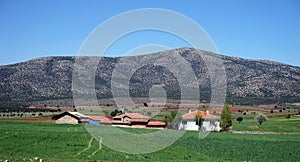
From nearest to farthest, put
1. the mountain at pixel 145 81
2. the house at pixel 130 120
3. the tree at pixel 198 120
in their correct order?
the tree at pixel 198 120, the house at pixel 130 120, the mountain at pixel 145 81

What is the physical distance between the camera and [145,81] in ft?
425

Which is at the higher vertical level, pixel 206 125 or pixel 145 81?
pixel 145 81

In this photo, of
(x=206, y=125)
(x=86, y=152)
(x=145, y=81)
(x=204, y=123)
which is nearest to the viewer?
(x=86, y=152)

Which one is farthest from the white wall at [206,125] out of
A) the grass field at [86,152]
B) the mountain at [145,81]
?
the grass field at [86,152]

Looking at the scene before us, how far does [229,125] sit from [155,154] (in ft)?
150

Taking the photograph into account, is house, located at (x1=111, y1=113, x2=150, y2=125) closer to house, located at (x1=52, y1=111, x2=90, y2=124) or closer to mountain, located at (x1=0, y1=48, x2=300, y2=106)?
house, located at (x1=52, y1=111, x2=90, y2=124)

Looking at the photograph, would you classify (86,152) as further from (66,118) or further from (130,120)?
(130,120)

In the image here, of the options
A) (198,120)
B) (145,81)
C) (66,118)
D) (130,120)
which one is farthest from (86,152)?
(145,81)

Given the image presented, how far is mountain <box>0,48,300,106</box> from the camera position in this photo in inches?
4582

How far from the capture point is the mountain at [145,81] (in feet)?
382

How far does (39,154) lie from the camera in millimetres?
24953

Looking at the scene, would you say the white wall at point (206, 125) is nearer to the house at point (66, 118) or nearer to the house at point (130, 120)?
the house at point (130, 120)

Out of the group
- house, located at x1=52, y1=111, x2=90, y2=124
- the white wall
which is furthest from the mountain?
house, located at x1=52, y1=111, x2=90, y2=124

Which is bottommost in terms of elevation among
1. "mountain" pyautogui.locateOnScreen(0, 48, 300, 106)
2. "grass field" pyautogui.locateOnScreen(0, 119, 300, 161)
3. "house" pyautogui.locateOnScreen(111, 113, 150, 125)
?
"grass field" pyautogui.locateOnScreen(0, 119, 300, 161)
